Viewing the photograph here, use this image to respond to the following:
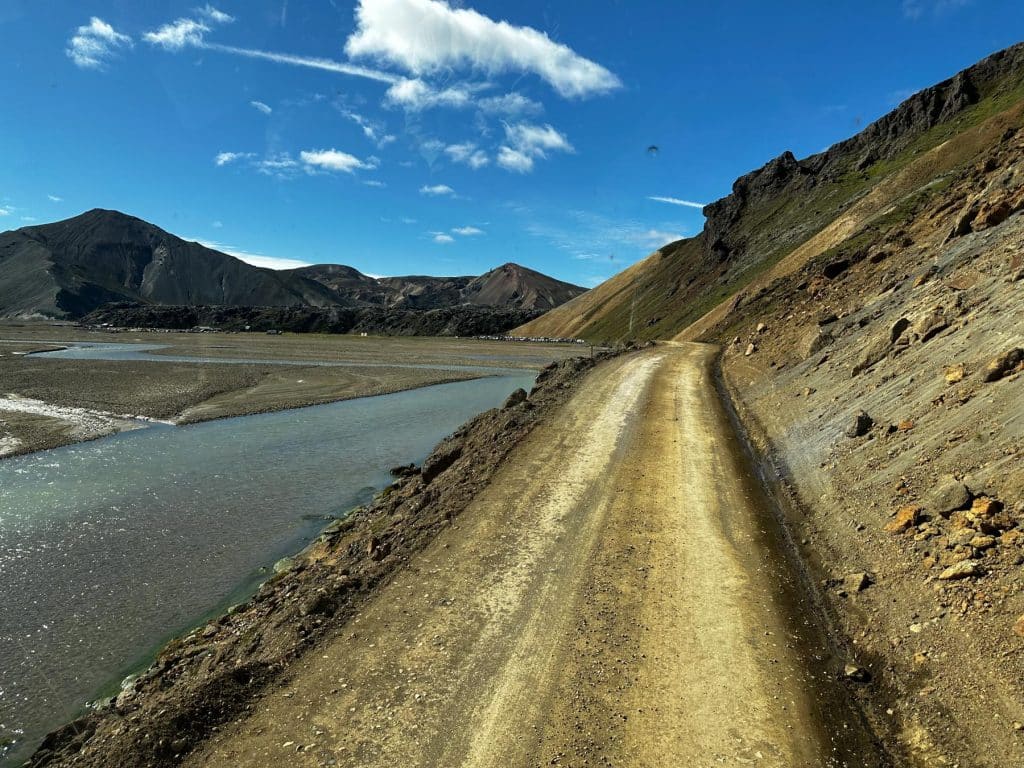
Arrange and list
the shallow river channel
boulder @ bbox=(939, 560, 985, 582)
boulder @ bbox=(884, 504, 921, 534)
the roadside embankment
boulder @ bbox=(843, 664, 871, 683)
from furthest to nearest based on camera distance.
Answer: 1. the shallow river channel
2. boulder @ bbox=(884, 504, 921, 534)
3. boulder @ bbox=(939, 560, 985, 582)
4. boulder @ bbox=(843, 664, 871, 683)
5. the roadside embankment

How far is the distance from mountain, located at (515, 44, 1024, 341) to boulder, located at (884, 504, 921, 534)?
53.0m

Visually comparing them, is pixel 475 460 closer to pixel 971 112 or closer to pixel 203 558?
pixel 203 558

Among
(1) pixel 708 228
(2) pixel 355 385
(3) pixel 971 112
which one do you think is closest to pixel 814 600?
(2) pixel 355 385

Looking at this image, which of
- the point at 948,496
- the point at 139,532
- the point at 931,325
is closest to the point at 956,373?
the point at 931,325

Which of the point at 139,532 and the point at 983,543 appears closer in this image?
the point at 983,543

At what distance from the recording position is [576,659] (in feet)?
25.3

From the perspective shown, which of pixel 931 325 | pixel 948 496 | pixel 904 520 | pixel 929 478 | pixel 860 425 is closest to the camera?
pixel 948 496

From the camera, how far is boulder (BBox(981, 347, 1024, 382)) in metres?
11.7

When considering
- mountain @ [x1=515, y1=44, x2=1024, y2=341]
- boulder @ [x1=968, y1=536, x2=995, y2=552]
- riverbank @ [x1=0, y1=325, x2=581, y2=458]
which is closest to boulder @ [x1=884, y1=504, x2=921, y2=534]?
boulder @ [x1=968, y1=536, x2=995, y2=552]

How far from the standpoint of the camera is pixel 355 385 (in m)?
53.9

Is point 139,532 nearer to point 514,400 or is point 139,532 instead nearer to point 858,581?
point 514,400

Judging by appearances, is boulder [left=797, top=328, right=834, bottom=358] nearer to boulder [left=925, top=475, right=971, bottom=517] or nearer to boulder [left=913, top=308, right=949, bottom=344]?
boulder [left=913, top=308, right=949, bottom=344]

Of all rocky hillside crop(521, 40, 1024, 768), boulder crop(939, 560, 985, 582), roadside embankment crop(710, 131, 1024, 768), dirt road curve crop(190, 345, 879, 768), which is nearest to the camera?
dirt road curve crop(190, 345, 879, 768)

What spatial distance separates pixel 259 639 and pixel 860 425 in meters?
15.6
